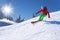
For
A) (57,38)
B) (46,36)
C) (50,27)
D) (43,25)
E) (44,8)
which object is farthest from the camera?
(44,8)

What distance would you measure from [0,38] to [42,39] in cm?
448

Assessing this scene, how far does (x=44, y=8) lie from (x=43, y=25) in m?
2.03

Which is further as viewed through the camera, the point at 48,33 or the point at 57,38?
the point at 48,33

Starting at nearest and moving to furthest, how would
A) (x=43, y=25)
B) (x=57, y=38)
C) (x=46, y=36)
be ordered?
(x=57, y=38)
(x=46, y=36)
(x=43, y=25)

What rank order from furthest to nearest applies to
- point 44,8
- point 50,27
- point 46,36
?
point 44,8
point 50,27
point 46,36

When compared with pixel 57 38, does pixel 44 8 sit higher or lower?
higher

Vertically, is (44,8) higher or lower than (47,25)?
higher

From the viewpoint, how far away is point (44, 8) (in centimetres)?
1532

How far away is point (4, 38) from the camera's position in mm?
13539

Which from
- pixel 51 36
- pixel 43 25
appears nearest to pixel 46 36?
pixel 51 36

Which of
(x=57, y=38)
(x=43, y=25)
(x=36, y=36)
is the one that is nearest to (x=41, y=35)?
(x=36, y=36)

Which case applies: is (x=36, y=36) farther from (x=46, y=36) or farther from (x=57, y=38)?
(x=57, y=38)

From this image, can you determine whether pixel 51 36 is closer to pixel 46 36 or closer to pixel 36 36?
pixel 46 36

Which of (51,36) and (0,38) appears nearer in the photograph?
(51,36)
